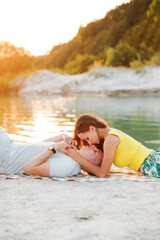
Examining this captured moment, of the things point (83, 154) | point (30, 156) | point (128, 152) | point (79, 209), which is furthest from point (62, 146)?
point (79, 209)

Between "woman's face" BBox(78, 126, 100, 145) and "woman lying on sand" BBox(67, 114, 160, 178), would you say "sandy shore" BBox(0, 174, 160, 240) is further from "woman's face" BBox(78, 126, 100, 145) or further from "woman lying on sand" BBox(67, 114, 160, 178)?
"woman's face" BBox(78, 126, 100, 145)

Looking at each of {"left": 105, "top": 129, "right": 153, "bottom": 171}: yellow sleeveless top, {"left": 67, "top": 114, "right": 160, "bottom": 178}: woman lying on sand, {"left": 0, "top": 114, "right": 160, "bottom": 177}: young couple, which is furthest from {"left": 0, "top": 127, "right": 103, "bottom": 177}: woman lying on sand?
{"left": 105, "top": 129, "right": 153, "bottom": 171}: yellow sleeveless top

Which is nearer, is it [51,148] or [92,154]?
[51,148]

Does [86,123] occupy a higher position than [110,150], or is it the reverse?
[86,123]

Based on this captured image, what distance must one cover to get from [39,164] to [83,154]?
1.83 ft

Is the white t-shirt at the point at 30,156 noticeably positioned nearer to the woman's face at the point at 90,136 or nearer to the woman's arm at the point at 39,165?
the woman's arm at the point at 39,165

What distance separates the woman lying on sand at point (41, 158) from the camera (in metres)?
3.62

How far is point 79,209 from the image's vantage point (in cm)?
255

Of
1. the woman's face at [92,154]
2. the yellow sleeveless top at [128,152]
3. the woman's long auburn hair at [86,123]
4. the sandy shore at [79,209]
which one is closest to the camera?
the sandy shore at [79,209]

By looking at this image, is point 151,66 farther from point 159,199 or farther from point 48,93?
point 159,199

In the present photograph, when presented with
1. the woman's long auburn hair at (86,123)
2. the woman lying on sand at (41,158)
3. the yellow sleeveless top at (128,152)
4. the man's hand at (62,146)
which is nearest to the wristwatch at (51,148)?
the woman lying on sand at (41,158)

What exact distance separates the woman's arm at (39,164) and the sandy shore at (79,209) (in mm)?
156

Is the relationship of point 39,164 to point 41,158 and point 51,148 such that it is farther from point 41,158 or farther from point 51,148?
point 51,148

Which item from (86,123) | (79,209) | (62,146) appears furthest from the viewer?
(62,146)
